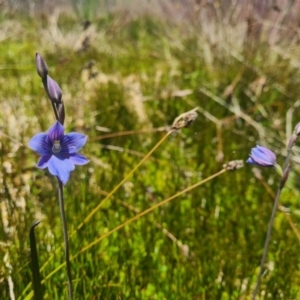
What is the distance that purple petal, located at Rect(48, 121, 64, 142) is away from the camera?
94 cm

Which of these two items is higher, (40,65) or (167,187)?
(40,65)

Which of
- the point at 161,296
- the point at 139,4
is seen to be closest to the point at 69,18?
the point at 139,4

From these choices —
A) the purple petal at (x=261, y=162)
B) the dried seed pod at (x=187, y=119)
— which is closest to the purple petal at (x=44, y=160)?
the dried seed pod at (x=187, y=119)

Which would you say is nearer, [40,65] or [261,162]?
[40,65]

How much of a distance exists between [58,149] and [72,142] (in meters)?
0.03

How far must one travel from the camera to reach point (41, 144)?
94 cm

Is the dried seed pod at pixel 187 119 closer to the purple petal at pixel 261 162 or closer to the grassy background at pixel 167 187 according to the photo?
the purple petal at pixel 261 162

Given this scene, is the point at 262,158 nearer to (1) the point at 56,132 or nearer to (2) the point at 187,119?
(2) the point at 187,119

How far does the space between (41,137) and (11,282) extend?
54cm

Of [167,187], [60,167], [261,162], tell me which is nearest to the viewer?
[60,167]

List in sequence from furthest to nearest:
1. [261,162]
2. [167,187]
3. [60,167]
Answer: [167,187], [261,162], [60,167]

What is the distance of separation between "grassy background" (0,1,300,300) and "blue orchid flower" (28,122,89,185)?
457 mm

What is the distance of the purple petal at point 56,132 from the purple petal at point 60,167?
0.04 m

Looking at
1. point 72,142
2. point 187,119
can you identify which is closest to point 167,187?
point 187,119
